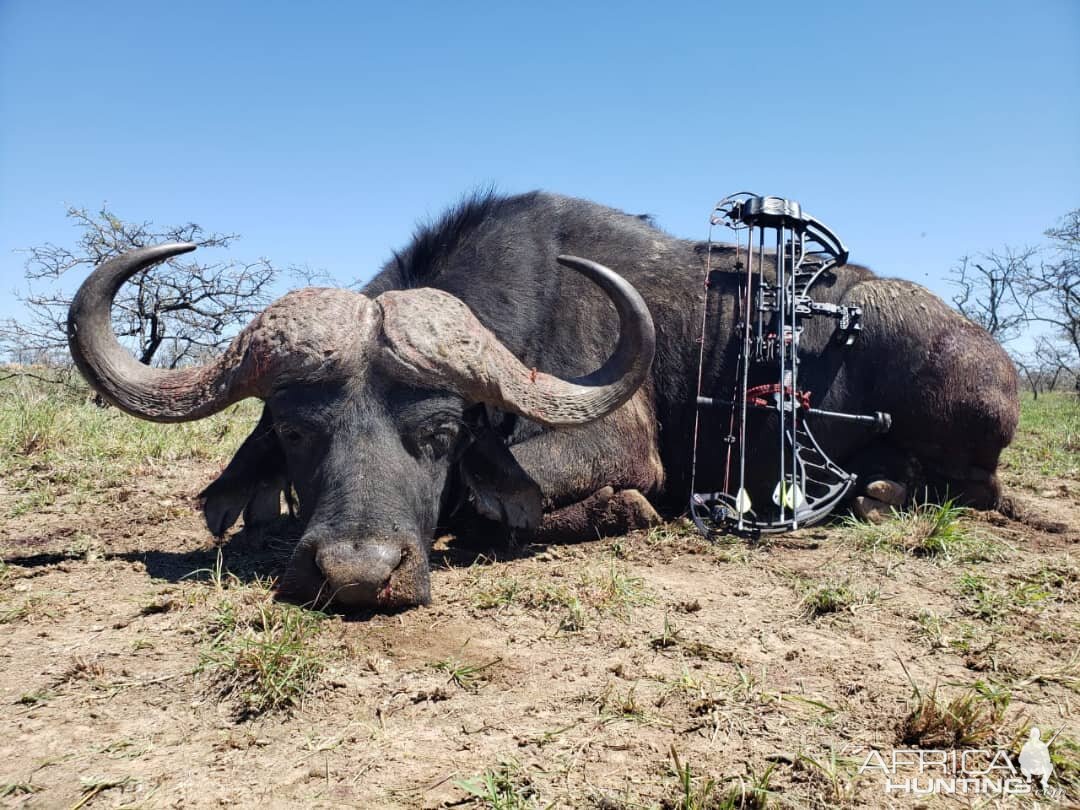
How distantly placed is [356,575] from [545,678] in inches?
30.8

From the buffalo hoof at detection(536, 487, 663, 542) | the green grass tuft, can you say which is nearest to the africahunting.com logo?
the green grass tuft

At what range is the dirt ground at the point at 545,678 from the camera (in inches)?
65.4

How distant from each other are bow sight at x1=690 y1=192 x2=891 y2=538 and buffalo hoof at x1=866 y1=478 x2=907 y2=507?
0.23 metres

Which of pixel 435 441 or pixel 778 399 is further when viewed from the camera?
pixel 778 399

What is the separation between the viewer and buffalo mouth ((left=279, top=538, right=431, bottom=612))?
256 cm

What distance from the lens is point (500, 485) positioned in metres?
3.57

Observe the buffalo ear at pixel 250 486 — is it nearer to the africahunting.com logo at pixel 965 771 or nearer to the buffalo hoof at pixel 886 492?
the africahunting.com logo at pixel 965 771

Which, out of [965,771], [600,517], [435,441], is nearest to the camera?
[965,771]

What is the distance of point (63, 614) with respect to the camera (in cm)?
263

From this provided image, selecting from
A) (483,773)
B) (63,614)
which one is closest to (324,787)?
(483,773)

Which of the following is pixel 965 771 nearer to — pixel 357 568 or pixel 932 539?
pixel 357 568

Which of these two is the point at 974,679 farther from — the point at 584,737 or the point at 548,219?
the point at 548,219

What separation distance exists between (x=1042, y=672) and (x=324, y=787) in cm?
210

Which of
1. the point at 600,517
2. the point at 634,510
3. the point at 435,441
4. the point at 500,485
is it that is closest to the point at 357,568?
the point at 435,441
